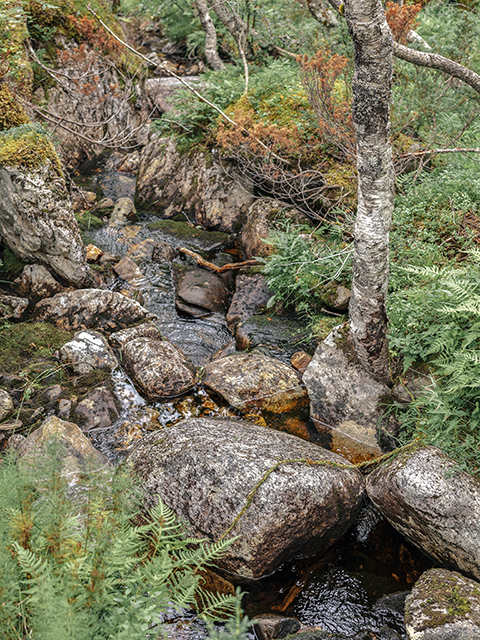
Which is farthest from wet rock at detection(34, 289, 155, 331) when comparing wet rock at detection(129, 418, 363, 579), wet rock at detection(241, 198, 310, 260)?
wet rock at detection(129, 418, 363, 579)

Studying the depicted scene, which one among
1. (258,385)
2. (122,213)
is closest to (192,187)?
(122,213)

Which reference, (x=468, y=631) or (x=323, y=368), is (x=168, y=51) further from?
(x=468, y=631)

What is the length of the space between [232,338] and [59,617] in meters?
5.18

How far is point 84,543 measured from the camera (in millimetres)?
2289

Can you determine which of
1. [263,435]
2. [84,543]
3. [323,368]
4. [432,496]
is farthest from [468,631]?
[323,368]

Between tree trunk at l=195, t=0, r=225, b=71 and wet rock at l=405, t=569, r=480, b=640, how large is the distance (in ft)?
36.8

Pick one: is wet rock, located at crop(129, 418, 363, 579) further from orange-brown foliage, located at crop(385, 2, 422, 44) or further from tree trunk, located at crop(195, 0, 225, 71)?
tree trunk, located at crop(195, 0, 225, 71)

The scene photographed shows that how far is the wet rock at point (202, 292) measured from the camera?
7.17 metres

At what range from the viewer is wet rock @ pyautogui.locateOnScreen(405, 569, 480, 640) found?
9.56ft

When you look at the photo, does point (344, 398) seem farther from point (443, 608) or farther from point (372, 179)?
point (372, 179)

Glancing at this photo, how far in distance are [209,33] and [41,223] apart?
726 cm

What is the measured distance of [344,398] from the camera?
201 inches

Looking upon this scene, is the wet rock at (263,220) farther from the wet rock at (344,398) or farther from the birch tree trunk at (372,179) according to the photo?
the birch tree trunk at (372,179)

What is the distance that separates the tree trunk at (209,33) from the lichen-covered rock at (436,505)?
1040 cm
